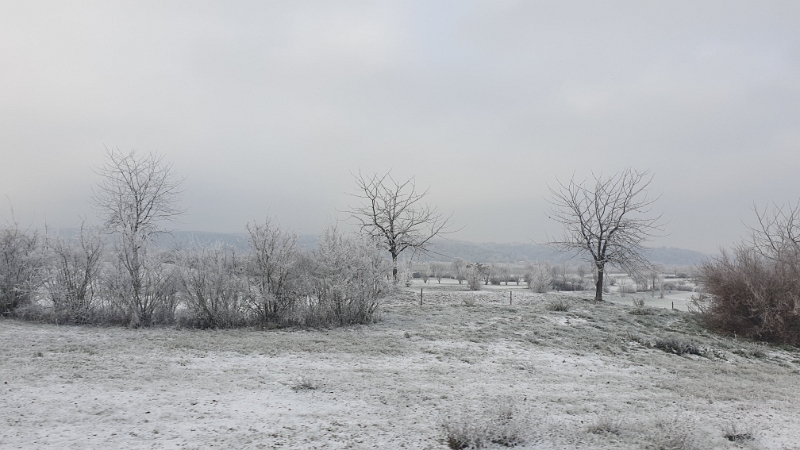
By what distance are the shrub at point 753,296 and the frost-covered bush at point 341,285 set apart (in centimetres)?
1279

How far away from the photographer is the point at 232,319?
12531 mm

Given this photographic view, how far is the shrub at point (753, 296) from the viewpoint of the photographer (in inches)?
552

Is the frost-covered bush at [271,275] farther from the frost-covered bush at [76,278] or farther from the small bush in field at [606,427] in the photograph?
the small bush in field at [606,427]

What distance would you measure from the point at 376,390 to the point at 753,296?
15414 millimetres

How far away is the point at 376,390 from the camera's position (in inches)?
253

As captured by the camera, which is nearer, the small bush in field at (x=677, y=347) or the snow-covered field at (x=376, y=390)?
the snow-covered field at (x=376, y=390)

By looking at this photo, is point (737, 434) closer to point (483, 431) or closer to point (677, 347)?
point (483, 431)

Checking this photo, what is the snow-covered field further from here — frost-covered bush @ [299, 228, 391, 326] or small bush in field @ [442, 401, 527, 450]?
frost-covered bush @ [299, 228, 391, 326]

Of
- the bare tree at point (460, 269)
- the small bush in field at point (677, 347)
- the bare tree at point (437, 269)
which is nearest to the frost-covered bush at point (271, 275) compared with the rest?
the small bush in field at point (677, 347)

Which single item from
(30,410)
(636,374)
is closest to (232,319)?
(30,410)

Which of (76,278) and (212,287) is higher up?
(76,278)

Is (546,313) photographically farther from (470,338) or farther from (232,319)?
(232,319)

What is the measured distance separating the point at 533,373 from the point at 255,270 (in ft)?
28.5

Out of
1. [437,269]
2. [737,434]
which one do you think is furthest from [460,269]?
[737,434]
